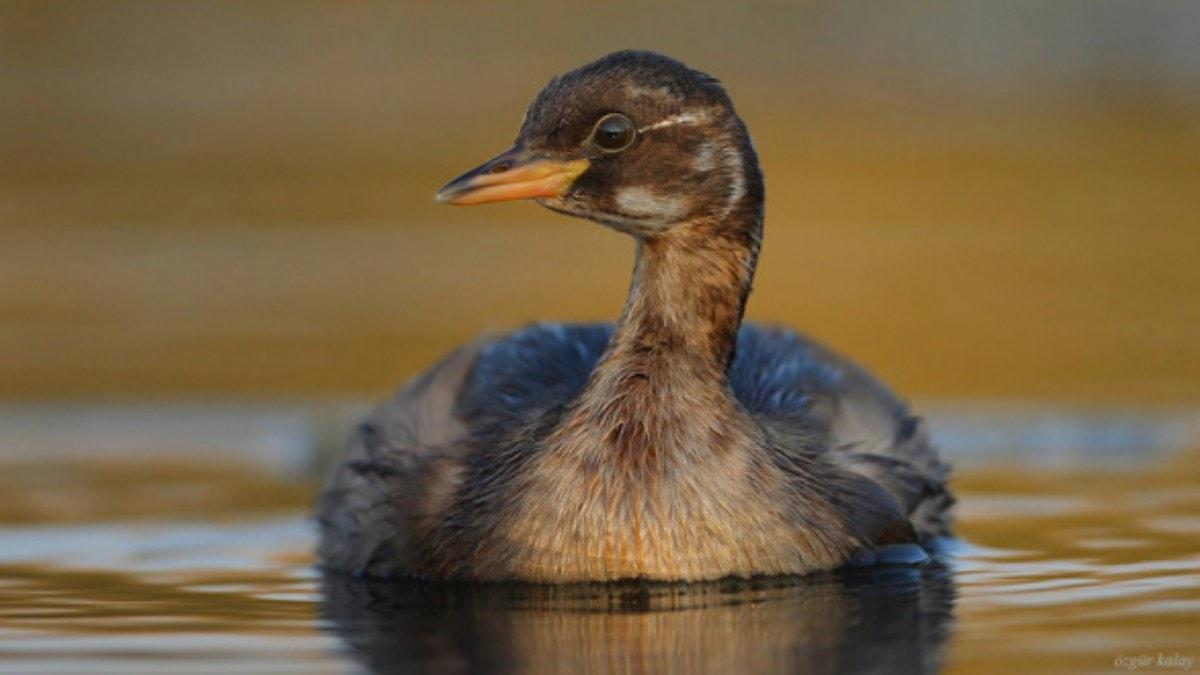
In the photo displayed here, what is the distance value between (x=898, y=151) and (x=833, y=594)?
1530cm

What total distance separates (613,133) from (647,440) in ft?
3.38

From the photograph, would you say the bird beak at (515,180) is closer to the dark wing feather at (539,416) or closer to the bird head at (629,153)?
the bird head at (629,153)

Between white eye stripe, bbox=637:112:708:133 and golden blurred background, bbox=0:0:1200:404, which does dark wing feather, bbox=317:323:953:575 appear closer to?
white eye stripe, bbox=637:112:708:133

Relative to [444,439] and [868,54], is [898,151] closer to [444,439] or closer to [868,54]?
[868,54]

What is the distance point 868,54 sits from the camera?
96.6 ft

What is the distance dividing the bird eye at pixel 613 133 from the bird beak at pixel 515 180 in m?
0.09

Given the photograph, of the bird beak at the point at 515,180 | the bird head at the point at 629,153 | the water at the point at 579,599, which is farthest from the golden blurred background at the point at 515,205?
the bird beak at the point at 515,180

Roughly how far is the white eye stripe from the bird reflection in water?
1.55m

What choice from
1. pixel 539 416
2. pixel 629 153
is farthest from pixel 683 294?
pixel 539 416

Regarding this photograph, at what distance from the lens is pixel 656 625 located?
804cm

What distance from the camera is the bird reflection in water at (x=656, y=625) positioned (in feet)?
24.4

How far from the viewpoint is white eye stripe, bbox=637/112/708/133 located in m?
9.13

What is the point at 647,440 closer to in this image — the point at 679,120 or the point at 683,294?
the point at 683,294


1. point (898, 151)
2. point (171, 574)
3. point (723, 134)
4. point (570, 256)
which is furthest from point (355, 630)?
Result: point (898, 151)
